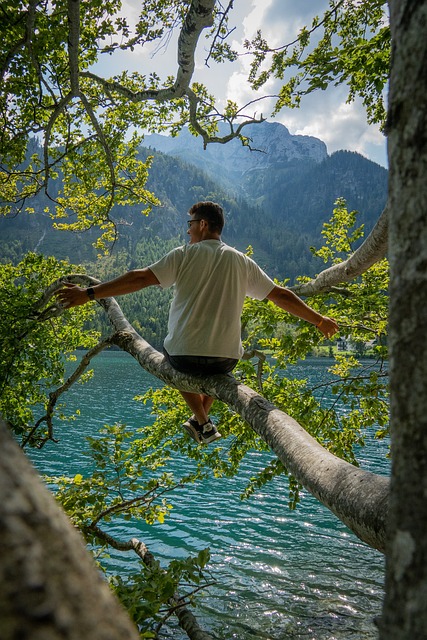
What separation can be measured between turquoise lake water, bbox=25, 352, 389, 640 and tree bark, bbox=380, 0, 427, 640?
10.9 m

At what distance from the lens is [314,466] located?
225 cm

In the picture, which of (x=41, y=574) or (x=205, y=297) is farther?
(x=205, y=297)

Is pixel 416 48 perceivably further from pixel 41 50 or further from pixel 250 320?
pixel 250 320

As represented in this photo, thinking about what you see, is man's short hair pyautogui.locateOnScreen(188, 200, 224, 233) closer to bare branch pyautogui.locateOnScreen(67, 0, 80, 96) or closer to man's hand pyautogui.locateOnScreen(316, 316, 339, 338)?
man's hand pyautogui.locateOnScreen(316, 316, 339, 338)

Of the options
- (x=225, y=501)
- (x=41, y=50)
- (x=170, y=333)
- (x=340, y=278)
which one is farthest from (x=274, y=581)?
(x=41, y=50)

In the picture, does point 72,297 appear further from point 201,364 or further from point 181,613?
point 181,613

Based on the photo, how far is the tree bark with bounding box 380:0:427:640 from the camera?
2.39 ft

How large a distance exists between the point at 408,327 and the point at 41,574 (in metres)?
0.72

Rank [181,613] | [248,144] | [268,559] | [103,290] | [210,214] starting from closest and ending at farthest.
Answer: [103,290] < [210,214] < [181,613] < [248,144] < [268,559]

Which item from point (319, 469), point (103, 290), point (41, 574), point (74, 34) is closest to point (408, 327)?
point (41, 574)

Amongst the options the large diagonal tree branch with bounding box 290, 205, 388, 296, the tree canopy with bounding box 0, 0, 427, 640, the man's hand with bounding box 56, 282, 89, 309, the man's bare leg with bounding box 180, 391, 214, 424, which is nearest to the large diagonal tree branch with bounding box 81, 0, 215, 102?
the tree canopy with bounding box 0, 0, 427, 640

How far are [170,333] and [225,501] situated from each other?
19.1 m

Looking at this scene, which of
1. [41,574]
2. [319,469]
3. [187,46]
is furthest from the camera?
[187,46]

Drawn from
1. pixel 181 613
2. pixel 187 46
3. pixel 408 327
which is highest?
pixel 187 46
